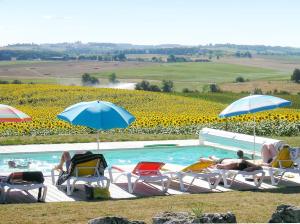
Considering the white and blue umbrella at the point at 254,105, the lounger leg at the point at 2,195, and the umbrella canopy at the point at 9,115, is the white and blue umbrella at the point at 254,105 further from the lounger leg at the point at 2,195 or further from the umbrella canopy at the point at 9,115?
the lounger leg at the point at 2,195

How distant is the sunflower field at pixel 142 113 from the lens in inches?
918

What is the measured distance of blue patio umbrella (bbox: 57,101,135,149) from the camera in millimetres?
12109

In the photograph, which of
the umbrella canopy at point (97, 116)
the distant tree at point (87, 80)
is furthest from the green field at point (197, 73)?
the umbrella canopy at point (97, 116)

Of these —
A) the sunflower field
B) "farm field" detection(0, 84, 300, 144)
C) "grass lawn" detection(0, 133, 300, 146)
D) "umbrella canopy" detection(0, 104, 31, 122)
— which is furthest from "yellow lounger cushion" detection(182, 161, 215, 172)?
the sunflower field

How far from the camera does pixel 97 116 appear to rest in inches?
480

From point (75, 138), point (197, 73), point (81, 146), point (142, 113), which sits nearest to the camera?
point (81, 146)

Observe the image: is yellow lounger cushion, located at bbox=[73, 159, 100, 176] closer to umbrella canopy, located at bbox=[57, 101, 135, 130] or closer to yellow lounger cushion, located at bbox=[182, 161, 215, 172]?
umbrella canopy, located at bbox=[57, 101, 135, 130]

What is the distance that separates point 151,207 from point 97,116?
10.5 feet

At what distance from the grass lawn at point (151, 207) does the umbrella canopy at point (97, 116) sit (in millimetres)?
2119

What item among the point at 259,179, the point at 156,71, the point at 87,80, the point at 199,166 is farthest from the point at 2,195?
the point at 156,71

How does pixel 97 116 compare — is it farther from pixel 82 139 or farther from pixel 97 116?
pixel 82 139

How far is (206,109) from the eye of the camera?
35.6 meters

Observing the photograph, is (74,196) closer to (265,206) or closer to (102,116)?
(102,116)

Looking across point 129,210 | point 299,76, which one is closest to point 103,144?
point 129,210
